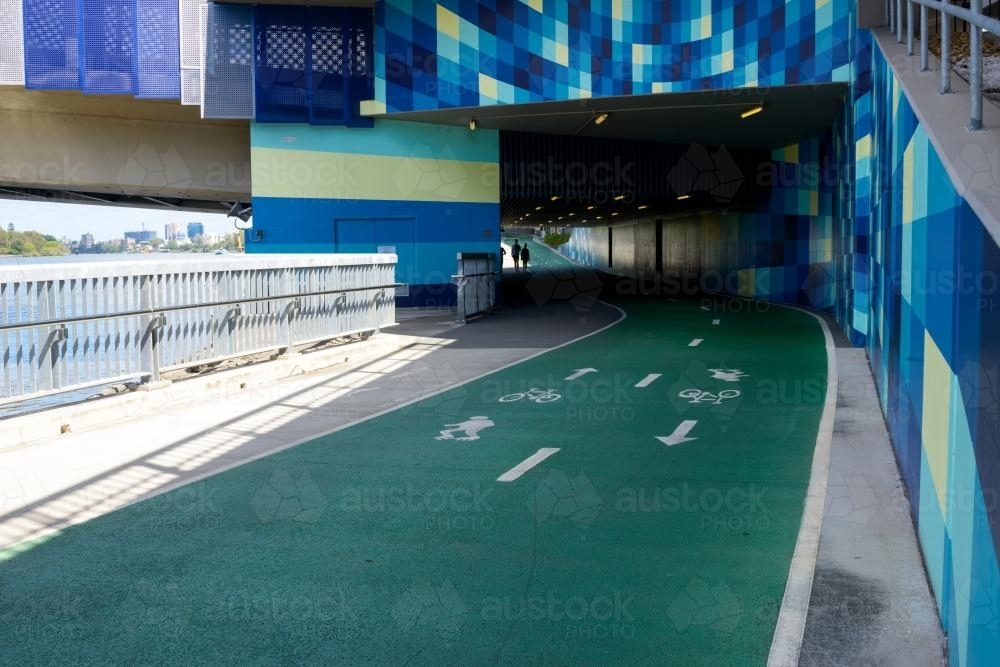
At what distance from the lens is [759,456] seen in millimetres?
7820

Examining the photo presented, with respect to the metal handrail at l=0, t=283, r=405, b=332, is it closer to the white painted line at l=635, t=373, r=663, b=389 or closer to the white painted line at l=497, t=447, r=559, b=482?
the white painted line at l=497, t=447, r=559, b=482

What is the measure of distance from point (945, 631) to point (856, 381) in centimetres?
770

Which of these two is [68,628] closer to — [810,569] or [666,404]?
[810,569]

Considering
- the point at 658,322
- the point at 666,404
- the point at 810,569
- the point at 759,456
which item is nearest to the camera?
the point at 810,569

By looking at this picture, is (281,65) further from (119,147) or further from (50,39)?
(119,147)

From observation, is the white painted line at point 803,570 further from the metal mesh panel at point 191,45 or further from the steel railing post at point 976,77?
the metal mesh panel at point 191,45

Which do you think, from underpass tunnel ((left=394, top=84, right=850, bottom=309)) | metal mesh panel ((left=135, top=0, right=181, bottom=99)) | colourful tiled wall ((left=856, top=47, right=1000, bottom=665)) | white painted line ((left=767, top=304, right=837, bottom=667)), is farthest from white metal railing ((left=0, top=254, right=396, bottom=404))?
metal mesh panel ((left=135, top=0, right=181, bottom=99))

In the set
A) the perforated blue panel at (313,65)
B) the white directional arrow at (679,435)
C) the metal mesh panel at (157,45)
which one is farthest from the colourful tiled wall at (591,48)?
the white directional arrow at (679,435)

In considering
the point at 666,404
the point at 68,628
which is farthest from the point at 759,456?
the point at 68,628

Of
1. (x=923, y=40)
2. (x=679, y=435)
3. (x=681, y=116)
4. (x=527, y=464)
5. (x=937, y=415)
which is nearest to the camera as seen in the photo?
(x=937, y=415)

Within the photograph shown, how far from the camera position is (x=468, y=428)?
930cm

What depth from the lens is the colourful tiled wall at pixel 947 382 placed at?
9.60ft

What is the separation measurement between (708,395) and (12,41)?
743 inches

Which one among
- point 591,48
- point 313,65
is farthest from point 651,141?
point 313,65
